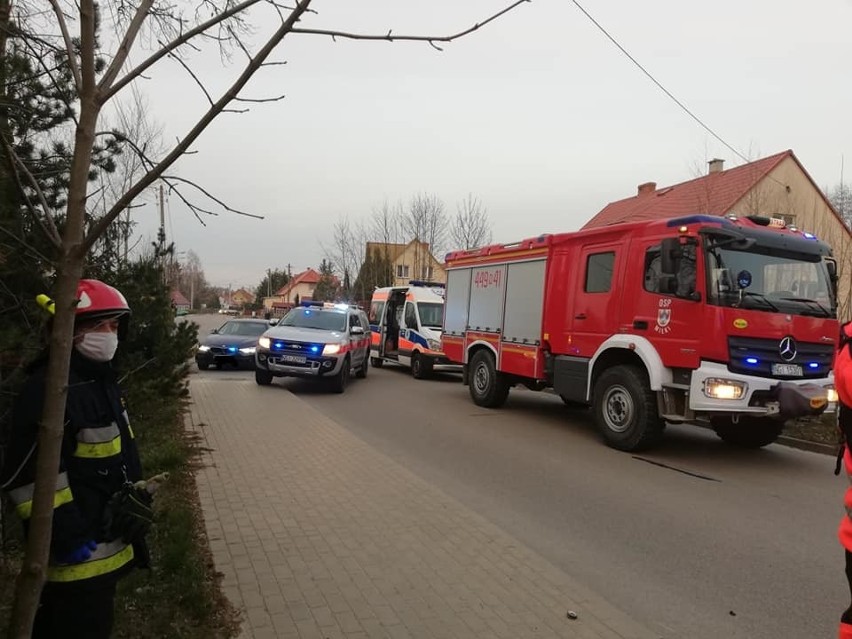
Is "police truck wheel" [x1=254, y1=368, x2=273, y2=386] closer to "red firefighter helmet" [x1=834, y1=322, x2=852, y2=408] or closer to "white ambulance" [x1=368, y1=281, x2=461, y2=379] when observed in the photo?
"white ambulance" [x1=368, y1=281, x2=461, y2=379]

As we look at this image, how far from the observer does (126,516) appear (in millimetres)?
2275

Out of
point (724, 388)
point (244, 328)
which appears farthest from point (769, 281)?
point (244, 328)

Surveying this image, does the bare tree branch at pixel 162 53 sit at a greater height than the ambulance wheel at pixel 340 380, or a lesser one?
greater

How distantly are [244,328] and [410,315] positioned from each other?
17.5 feet

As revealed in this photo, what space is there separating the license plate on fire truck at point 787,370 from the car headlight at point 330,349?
28.0ft

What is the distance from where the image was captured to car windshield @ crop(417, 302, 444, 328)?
18078 millimetres

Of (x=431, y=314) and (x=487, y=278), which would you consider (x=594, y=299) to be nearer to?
(x=487, y=278)

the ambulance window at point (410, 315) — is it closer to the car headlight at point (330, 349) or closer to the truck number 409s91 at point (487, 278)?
the car headlight at point (330, 349)

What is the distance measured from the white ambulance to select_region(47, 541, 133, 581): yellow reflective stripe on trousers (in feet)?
46.4

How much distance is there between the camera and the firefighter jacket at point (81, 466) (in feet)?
6.96

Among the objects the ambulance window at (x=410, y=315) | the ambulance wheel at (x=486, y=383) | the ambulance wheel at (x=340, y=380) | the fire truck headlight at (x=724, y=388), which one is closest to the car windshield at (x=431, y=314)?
the ambulance window at (x=410, y=315)

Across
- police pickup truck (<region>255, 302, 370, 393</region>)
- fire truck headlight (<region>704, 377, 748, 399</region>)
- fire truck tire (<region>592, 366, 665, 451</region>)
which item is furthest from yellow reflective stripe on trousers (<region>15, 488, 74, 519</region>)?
police pickup truck (<region>255, 302, 370, 393</region>)

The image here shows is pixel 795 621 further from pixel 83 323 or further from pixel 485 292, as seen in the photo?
pixel 485 292

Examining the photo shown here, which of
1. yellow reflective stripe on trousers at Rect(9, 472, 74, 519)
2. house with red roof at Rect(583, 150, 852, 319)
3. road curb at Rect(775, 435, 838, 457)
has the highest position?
house with red roof at Rect(583, 150, 852, 319)
